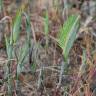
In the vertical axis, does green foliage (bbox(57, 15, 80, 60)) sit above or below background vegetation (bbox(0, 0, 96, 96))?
above

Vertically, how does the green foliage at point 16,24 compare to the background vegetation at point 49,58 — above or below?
above

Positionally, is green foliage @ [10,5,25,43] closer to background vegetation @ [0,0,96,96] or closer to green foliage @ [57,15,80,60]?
background vegetation @ [0,0,96,96]

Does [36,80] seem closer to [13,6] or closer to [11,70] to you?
[11,70]

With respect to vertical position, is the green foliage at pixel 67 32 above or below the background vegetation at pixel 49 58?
above

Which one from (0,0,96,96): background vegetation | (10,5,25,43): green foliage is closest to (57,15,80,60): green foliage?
(0,0,96,96): background vegetation

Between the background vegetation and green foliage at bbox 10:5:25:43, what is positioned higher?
green foliage at bbox 10:5:25:43

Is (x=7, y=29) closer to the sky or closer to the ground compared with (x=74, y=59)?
closer to the sky

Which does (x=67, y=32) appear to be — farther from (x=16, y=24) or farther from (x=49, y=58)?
(x=49, y=58)

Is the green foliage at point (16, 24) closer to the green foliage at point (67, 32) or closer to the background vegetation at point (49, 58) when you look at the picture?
the background vegetation at point (49, 58)

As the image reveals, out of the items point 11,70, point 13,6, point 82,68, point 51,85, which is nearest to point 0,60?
point 11,70

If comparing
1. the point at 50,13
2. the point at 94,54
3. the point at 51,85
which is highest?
the point at 50,13

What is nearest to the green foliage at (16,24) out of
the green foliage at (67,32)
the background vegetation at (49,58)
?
the background vegetation at (49,58)
